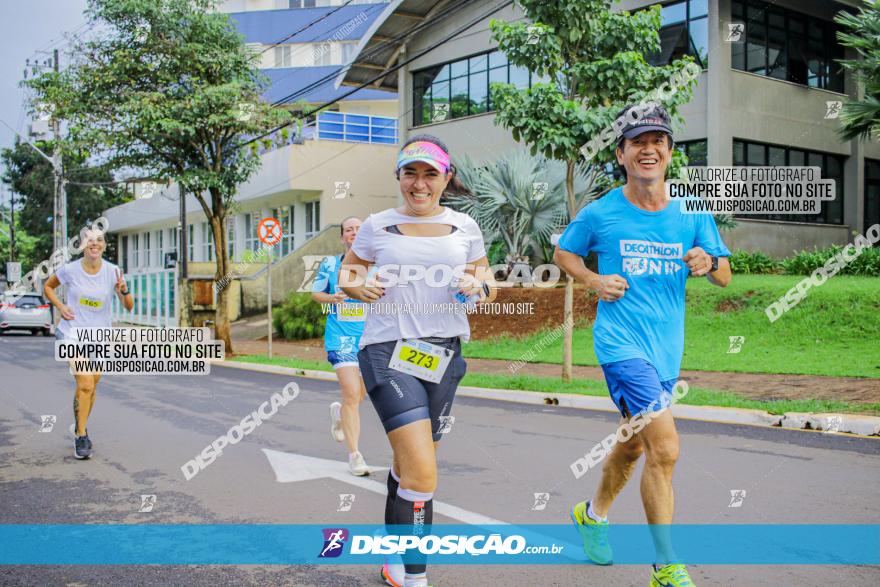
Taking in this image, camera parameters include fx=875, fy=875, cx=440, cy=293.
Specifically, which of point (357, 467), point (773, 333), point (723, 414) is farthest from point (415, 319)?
point (773, 333)

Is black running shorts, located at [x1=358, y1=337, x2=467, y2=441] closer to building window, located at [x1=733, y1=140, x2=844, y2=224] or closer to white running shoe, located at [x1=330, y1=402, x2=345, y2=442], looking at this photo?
white running shoe, located at [x1=330, y1=402, x2=345, y2=442]

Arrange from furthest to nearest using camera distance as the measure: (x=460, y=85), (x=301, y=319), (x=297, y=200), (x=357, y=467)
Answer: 1. (x=297, y=200)
2. (x=460, y=85)
3. (x=301, y=319)
4. (x=357, y=467)

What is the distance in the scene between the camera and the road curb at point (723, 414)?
8920 mm

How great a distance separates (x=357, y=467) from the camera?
6.95m

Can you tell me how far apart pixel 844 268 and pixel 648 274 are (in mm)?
17011

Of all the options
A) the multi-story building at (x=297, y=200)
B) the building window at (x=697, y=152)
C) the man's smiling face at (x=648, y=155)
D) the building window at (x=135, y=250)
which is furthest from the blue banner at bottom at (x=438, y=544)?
the building window at (x=135, y=250)

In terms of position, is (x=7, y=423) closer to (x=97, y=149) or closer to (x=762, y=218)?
(x=97, y=149)

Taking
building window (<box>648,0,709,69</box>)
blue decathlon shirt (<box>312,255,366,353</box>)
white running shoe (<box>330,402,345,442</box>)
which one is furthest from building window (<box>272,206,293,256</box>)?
blue decathlon shirt (<box>312,255,366,353</box>)

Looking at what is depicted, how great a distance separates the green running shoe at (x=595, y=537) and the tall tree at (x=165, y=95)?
709 inches

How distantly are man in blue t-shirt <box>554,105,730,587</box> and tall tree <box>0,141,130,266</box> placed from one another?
54.6m

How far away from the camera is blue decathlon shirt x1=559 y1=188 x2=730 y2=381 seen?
13.7 feet

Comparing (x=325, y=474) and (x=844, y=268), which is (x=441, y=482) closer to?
(x=325, y=474)

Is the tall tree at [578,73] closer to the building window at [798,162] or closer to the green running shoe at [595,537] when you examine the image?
the green running shoe at [595,537]

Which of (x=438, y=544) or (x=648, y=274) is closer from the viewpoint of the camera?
(x=648, y=274)
